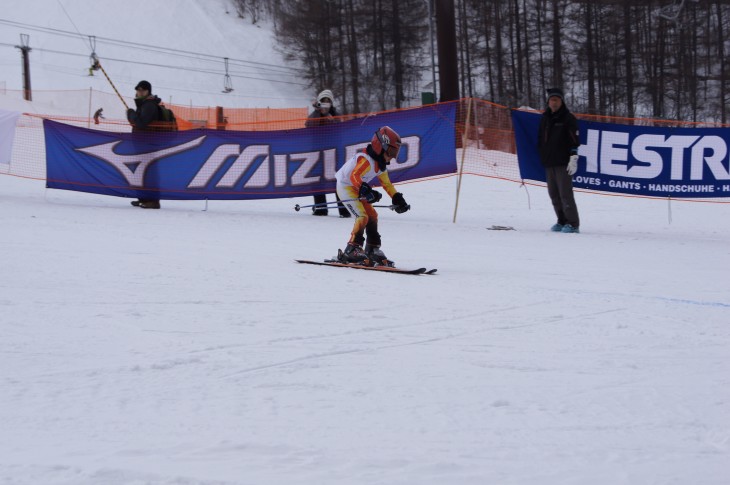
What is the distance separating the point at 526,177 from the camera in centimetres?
1217

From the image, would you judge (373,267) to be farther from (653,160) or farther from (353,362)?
(653,160)

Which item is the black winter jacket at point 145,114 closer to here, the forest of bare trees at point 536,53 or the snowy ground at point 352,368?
the snowy ground at point 352,368

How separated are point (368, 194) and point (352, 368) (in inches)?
146

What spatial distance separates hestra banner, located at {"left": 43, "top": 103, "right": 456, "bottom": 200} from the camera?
12734mm

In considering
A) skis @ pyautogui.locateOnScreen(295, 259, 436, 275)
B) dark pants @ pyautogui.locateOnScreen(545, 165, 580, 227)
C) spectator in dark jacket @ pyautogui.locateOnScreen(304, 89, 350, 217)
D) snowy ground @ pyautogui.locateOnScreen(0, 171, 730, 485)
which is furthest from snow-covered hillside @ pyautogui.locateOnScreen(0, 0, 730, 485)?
spectator in dark jacket @ pyautogui.locateOnScreen(304, 89, 350, 217)

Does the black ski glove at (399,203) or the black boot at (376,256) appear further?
the black boot at (376,256)

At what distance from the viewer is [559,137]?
11312mm

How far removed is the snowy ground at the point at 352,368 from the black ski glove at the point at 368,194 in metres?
0.77

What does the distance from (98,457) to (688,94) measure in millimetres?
46318

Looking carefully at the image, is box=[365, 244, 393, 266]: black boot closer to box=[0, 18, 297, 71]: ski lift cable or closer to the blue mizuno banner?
the blue mizuno banner

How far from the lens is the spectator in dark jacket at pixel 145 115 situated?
41.7ft

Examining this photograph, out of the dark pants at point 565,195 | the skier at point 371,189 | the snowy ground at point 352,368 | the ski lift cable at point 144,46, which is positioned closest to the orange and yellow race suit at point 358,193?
the skier at point 371,189

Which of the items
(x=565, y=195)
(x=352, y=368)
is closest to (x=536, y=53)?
(x=565, y=195)

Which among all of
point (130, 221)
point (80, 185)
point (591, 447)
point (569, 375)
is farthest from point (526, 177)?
point (591, 447)
